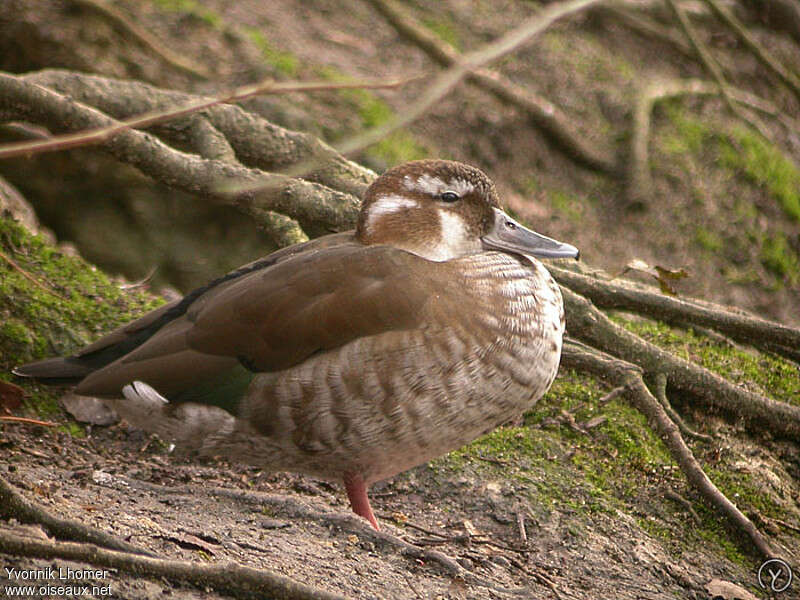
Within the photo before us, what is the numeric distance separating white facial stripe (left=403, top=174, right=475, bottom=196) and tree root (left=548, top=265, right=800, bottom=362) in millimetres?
1023

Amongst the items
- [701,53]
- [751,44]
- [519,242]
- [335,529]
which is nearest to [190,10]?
[701,53]

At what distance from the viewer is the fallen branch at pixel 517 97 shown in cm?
656

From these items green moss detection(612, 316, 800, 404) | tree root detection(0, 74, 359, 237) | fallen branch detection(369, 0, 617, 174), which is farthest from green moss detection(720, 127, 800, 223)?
tree root detection(0, 74, 359, 237)

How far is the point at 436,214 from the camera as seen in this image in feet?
10.6

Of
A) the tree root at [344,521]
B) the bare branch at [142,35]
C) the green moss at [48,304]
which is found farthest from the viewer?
the bare branch at [142,35]

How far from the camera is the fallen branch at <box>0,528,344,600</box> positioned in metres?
2.20

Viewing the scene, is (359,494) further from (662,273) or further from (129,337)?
(662,273)

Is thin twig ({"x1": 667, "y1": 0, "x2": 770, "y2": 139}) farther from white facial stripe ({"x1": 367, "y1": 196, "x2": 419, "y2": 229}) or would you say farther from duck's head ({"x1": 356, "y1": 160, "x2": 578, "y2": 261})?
white facial stripe ({"x1": 367, "y1": 196, "x2": 419, "y2": 229})

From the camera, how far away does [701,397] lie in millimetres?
3928

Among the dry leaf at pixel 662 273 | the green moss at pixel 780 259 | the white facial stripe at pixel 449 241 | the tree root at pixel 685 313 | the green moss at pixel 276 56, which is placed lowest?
the green moss at pixel 780 259

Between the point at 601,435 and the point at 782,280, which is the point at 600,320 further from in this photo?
the point at 782,280

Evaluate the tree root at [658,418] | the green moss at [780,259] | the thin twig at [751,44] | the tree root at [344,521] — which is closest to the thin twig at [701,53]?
the thin twig at [751,44]

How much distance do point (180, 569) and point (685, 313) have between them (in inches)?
98.9

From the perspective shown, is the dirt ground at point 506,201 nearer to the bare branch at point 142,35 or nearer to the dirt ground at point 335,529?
the dirt ground at point 335,529
